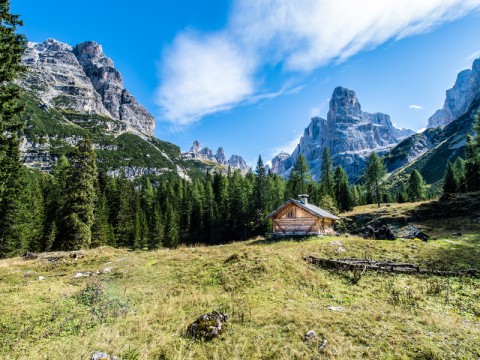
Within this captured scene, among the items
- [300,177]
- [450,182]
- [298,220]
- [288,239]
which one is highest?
[300,177]

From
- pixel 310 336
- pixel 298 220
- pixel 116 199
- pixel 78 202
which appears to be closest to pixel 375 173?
pixel 298 220

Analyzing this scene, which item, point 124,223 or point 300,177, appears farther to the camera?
point 300,177

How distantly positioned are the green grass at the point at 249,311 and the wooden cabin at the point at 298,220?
15.4 meters

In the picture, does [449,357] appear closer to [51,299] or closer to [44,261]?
[51,299]

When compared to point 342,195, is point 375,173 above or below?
above

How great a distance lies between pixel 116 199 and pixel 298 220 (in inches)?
1749

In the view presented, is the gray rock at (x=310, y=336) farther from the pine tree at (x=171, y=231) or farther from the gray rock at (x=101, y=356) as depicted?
the pine tree at (x=171, y=231)

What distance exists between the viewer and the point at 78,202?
116 feet

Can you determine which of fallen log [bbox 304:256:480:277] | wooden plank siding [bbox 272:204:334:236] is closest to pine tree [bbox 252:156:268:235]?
wooden plank siding [bbox 272:204:334:236]

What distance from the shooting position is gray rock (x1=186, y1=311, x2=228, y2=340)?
9.32m

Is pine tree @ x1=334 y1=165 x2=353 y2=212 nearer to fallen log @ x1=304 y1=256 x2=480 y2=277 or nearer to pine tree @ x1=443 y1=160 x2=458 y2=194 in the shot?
pine tree @ x1=443 y1=160 x2=458 y2=194

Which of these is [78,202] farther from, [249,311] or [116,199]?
[249,311]

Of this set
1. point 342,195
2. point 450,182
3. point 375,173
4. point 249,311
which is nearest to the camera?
point 249,311

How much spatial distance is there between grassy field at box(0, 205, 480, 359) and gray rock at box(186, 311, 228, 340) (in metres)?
0.31
